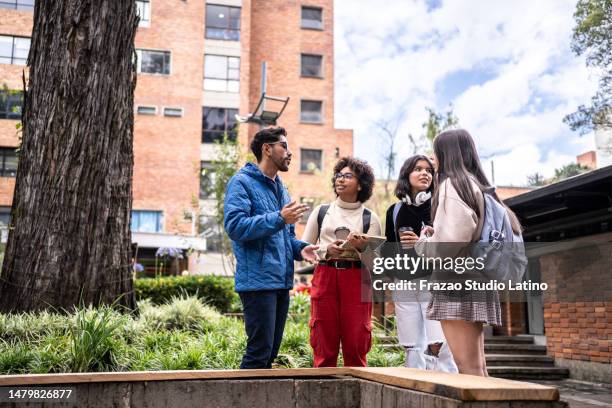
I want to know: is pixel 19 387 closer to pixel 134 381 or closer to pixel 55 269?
pixel 134 381

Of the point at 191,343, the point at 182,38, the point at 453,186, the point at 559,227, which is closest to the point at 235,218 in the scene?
the point at 453,186

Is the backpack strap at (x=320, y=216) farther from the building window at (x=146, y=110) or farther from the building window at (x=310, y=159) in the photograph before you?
the building window at (x=310, y=159)

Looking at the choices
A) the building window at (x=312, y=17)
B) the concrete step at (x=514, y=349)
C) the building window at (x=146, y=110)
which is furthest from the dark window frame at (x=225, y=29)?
the concrete step at (x=514, y=349)

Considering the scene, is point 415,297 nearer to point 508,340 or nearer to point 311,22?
point 508,340

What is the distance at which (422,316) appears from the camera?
4582 millimetres

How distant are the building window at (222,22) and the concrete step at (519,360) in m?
26.9

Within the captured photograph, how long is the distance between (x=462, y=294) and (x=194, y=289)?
10.7 metres

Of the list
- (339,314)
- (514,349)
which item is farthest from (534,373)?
(339,314)

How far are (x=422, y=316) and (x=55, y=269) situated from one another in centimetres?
354

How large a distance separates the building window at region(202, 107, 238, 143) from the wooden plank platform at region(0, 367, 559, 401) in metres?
30.2

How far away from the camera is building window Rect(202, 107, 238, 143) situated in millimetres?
33281

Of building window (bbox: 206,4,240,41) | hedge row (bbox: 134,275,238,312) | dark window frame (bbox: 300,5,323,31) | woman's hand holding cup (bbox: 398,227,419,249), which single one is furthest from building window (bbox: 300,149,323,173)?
woman's hand holding cup (bbox: 398,227,419,249)

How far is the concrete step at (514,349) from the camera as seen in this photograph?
12.7 meters

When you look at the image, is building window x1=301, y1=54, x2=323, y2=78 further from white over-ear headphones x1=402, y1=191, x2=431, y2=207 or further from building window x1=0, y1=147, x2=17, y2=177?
white over-ear headphones x1=402, y1=191, x2=431, y2=207
